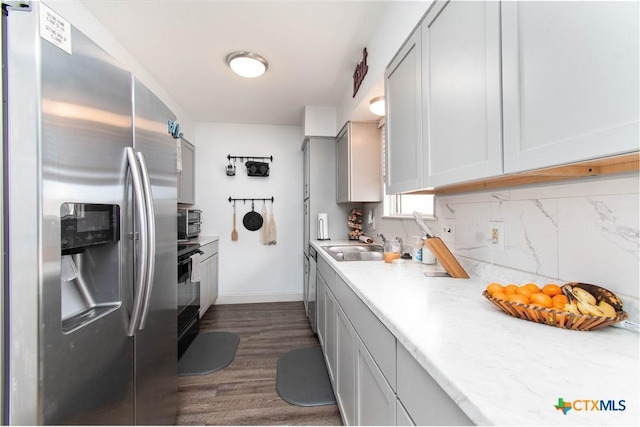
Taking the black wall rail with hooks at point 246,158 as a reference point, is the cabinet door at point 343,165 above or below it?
below

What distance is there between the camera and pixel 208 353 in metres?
2.37

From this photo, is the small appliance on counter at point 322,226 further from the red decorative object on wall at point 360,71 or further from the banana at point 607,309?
the banana at point 607,309

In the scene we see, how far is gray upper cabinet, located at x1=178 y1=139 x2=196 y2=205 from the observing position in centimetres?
310

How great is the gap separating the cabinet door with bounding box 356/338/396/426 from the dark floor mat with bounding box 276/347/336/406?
702 mm

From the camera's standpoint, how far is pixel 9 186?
667mm

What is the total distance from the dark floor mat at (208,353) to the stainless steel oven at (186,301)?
8 cm

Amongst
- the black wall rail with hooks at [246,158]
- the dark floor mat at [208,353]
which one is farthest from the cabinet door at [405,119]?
the black wall rail with hooks at [246,158]

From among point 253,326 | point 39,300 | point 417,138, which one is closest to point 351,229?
point 253,326

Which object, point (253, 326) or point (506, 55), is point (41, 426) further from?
point (253, 326)

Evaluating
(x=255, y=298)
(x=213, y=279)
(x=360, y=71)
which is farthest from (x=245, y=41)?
(x=255, y=298)

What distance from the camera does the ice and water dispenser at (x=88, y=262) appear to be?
31.0 inches

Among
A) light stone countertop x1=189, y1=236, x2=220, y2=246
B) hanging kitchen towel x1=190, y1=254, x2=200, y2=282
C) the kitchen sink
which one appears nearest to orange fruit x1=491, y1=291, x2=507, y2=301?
the kitchen sink

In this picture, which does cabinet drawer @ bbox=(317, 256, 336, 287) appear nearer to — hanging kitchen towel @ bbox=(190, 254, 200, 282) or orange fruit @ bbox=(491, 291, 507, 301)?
orange fruit @ bbox=(491, 291, 507, 301)

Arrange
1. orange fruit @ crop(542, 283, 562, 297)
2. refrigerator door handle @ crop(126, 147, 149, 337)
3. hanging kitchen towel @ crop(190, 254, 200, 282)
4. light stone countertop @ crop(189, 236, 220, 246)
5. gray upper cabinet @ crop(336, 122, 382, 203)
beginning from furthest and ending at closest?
light stone countertop @ crop(189, 236, 220, 246), gray upper cabinet @ crop(336, 122, 382, 203), hanging kitchen towel @ crop(190, 254, 200, 282), refrigerator door handle @ crop(126, 147, 149, 337), orange fruit @ crop(542, 283, 562, 297)
